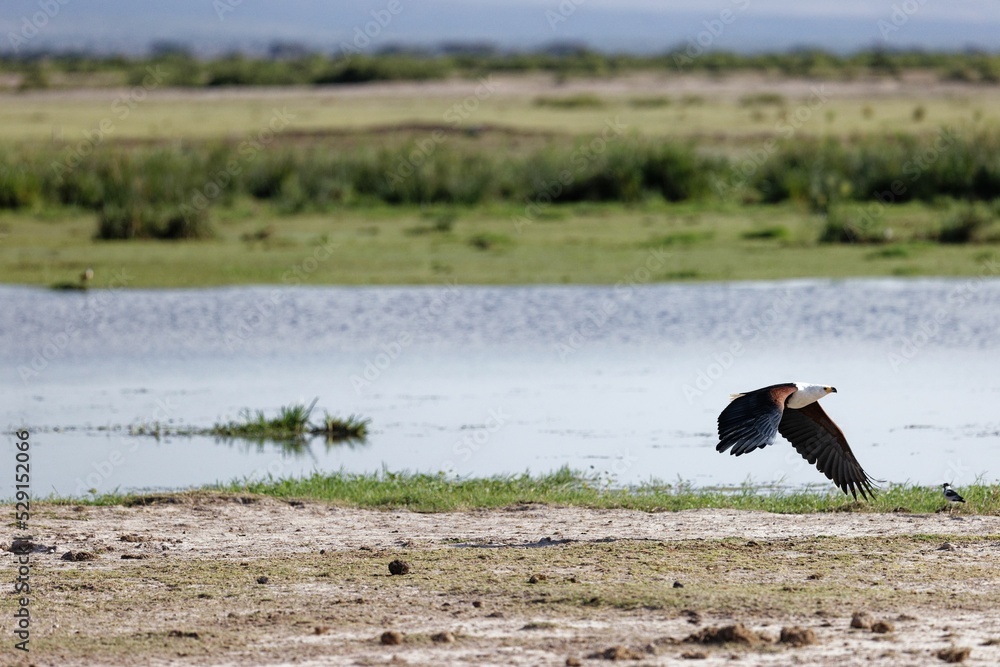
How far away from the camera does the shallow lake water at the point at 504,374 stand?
35.9ft

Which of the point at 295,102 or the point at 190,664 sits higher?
the point at 295,102

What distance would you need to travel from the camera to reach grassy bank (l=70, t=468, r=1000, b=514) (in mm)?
8891

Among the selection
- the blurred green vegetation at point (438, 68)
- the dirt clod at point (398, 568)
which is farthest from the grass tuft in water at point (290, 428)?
the blurred green vegetation at point (438, 68)

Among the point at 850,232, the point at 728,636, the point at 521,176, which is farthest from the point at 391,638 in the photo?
the point at 521,176

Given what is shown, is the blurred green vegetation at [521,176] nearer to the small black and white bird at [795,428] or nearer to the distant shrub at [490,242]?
the distant shrub at [490,242]

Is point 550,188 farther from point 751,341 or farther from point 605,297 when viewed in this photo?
point 751,341

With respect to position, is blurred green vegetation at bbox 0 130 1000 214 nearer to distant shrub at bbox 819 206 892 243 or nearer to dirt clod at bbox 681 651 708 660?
distant shrub at bbox 819 206 892 243

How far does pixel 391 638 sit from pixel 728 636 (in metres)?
1.37

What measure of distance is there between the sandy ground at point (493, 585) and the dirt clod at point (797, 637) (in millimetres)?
43

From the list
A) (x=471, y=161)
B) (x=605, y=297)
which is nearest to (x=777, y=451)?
(x=605, y=297)

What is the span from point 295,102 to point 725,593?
6518 centimetres

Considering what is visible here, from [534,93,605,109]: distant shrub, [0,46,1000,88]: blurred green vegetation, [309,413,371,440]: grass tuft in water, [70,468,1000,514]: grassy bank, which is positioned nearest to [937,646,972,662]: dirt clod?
[70,468,1000,514]: grassy bank

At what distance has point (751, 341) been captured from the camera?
15.6 metres

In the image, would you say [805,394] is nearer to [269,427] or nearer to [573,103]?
[269,427]
